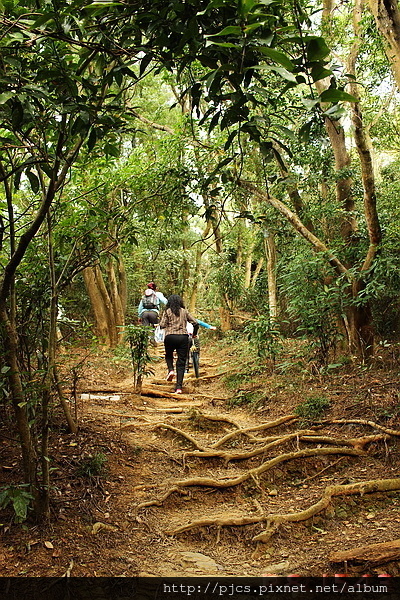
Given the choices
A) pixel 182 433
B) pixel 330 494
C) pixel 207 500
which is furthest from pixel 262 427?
pixel 330 494

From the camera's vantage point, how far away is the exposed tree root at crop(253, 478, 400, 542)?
3.69 meters

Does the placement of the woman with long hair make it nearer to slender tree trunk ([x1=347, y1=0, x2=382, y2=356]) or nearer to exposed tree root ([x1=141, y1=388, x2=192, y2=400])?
exposed tree root ([x1=141, y1=388, x2=192, y2=400])

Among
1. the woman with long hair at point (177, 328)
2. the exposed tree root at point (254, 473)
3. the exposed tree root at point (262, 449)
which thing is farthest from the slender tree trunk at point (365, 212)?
the woman with long hair at point (177, 328)

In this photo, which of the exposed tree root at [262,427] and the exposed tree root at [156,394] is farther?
the exposed tree root at [156,394]

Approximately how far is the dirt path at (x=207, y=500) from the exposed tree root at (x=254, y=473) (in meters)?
0.01

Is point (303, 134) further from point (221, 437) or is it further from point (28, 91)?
point (221, 437)

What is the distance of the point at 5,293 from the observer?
308 centimetres

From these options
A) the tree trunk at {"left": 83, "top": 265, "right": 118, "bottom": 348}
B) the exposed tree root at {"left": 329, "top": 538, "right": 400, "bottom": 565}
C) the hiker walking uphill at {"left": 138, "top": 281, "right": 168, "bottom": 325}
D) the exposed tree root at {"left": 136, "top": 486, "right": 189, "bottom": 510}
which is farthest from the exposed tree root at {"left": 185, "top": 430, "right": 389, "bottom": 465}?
the tree trunk at {"left": 83, "top": 265, "right": 118, "bottom": 348}

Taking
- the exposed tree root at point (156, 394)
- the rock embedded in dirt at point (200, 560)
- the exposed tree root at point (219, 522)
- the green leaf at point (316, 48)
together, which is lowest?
the rock embedded in dirt at point (200, 560)

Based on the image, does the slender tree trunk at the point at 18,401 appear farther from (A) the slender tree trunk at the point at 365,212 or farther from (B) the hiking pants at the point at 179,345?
(A) the slender tree trunk at the point at 365,212

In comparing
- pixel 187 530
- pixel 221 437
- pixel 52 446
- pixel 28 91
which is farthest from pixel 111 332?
pixel 28 91

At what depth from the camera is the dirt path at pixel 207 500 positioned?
3.19 meters

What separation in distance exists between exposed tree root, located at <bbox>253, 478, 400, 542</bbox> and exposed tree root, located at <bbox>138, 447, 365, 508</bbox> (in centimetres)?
74

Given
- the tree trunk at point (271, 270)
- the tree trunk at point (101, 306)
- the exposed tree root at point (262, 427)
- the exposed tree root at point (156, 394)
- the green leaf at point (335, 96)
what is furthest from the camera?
the tree trunk at point (101, 306)
